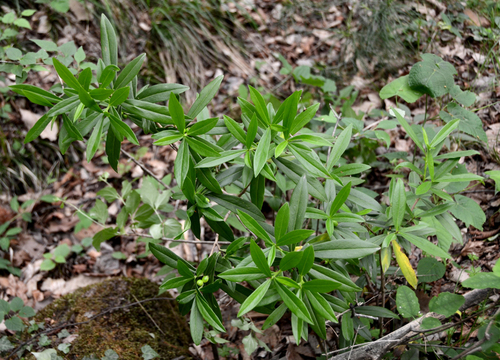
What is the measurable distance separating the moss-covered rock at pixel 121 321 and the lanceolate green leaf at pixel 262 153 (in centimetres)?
124

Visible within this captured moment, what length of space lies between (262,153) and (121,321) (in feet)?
4.40

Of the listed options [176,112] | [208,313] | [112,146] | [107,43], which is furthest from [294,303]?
[107,43]

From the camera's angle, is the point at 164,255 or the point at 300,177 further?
the point at 164,255

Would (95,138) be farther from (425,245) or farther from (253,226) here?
(425,245)

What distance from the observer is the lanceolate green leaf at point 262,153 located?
1136 mm

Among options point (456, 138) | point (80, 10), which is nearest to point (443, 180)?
point (456, 138)

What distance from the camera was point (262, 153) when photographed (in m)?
1.17

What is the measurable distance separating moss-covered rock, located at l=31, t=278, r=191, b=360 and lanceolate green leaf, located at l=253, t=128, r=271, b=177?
124 cm

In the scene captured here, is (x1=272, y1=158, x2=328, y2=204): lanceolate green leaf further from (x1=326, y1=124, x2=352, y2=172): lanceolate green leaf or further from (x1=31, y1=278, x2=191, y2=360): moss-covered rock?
(x1=31, y1=278, x2=191, y2=360): moss-covered rock

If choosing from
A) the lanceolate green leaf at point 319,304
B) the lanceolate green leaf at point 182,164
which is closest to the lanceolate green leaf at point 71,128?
the lanceolate green leaf at point 182,164

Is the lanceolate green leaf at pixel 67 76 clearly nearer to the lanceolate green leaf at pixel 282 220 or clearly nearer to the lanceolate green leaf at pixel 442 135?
the lanceolate green leaf at pixel 282 220

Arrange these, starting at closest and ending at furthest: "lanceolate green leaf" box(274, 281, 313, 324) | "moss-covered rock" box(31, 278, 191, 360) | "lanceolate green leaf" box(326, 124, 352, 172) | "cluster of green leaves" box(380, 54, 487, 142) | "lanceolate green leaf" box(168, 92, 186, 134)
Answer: "lanceolate green leaf" box(274, 281, 313, 324)
"lanceolate green leaf" box(168, 92, 186, 134)
"lanceolate green leaf" box(326, 124, 352, 172)
"moss-covered rock" box(31, 278, 191, 360)
"cluster of green leaves" box(380, 54, 487, 142)

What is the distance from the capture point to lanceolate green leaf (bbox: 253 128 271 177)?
3.73 ft

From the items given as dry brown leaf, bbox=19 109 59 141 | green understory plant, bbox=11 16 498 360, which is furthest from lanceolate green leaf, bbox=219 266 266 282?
dry brown leaf, bbox=19 109 59 141
